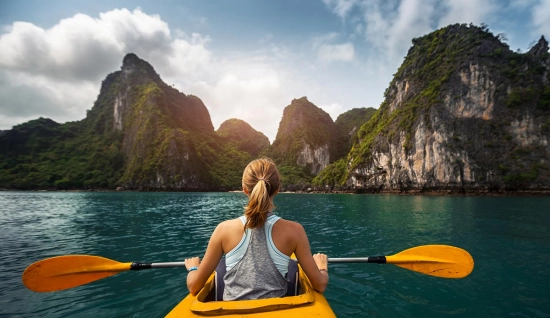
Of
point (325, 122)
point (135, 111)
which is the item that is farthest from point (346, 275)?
point (325, 122)

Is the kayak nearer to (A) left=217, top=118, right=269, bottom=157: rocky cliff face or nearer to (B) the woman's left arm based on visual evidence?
(B) the woman's left arm

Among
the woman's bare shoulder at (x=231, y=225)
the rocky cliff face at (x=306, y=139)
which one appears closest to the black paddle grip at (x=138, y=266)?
the woman's bare shoulder at (x=231, y=225)

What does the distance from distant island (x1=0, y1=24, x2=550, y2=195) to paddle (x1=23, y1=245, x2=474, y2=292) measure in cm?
Result: 5909

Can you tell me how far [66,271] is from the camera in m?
4.00

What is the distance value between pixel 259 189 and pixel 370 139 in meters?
81.0

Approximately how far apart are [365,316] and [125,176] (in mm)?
116010

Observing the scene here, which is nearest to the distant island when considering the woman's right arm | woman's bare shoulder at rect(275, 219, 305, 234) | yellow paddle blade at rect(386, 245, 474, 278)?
yellow paddle blade at rect(386, 245, 474, 278)

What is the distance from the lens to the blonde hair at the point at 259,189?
1934 mm

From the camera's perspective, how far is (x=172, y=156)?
323ft

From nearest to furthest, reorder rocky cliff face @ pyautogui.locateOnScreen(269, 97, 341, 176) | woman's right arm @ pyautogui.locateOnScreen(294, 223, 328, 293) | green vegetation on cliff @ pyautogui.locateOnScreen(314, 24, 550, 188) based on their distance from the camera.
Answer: woman's right arm @ pyautogui.locateOnScreen(294, 223, 328, 293), green vegetation on cliff @ pyautogui.locateOnScreen(314, 24, 550, 188), rocky cliff face @ pyautogui.locateOnScreen(269, 97, 341, 176)

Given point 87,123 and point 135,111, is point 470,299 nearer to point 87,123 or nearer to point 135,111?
point 135,111

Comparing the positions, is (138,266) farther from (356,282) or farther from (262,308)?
(356,282)

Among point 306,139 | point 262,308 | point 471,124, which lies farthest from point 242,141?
point 262,308

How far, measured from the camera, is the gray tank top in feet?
6.60
